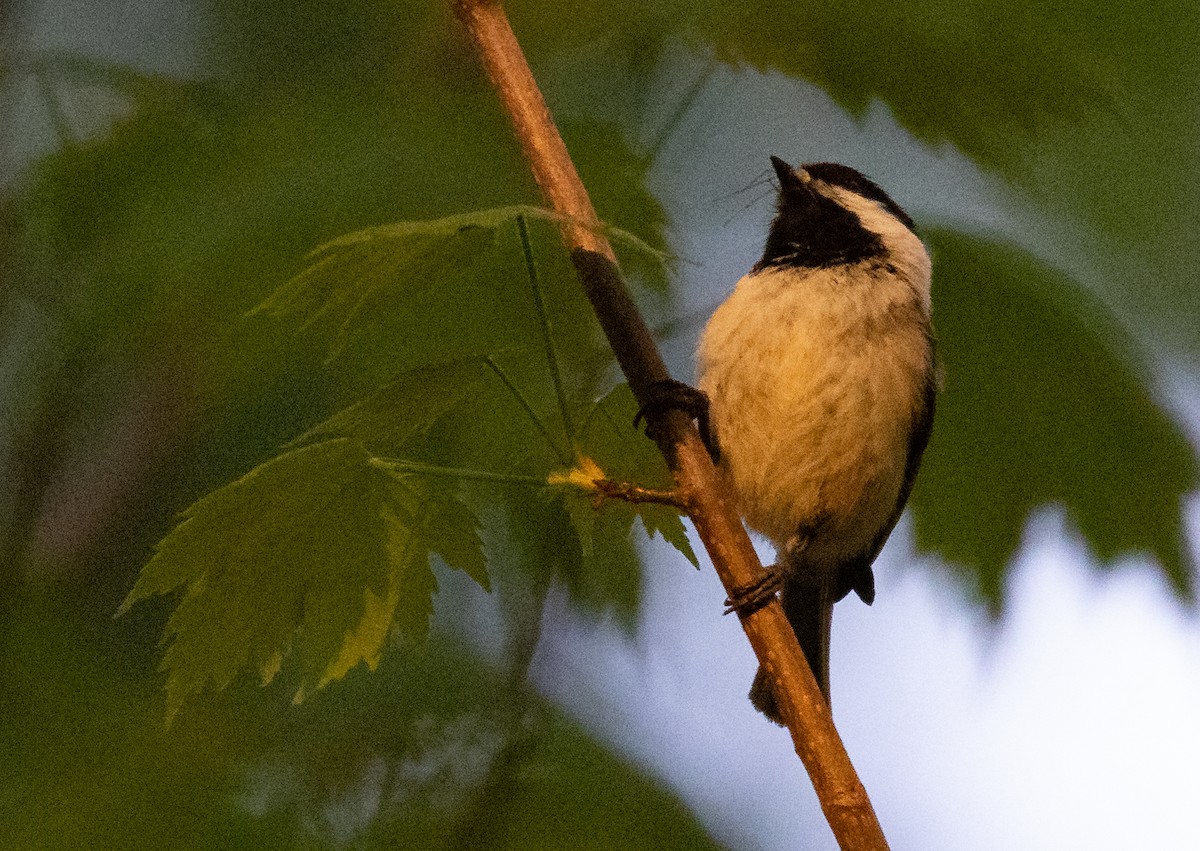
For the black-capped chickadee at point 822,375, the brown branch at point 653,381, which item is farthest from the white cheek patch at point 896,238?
the brown branch at point 653,381

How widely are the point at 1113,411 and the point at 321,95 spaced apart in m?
0.74

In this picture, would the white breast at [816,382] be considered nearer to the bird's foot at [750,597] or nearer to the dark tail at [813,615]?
the dark tail at [813,615]

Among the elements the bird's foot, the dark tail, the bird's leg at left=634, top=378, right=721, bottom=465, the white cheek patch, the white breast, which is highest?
the white cheek patch

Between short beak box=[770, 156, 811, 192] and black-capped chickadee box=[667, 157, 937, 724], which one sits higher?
short beak box=[770, 156, 811, 192]

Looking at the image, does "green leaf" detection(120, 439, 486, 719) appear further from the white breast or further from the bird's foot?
the white breast

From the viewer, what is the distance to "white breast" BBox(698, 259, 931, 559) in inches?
44.9

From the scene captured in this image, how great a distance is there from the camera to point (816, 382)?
114 centimetres

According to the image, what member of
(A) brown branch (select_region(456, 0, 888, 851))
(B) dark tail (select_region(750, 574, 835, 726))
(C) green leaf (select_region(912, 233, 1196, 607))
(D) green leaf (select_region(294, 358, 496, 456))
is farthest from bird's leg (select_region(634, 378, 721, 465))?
(B) dark tail (select_region(750, 574, 835, 726))

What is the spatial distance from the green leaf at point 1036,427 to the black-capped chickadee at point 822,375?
6 centimetres

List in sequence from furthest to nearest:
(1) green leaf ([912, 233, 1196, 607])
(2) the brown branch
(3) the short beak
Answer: (3) the short beak
(1) green leaf ([912, 233, 1196, 607])
(2) the brown branch

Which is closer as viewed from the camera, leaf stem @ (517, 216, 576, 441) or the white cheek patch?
leaf stem @ (517, 216, 576, 441)

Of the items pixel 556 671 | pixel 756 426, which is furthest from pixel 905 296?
pixel 556 671

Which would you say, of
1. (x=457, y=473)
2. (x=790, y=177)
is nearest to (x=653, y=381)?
(x=457, y=473)

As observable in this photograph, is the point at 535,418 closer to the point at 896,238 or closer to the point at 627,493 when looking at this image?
the point at 627,493
